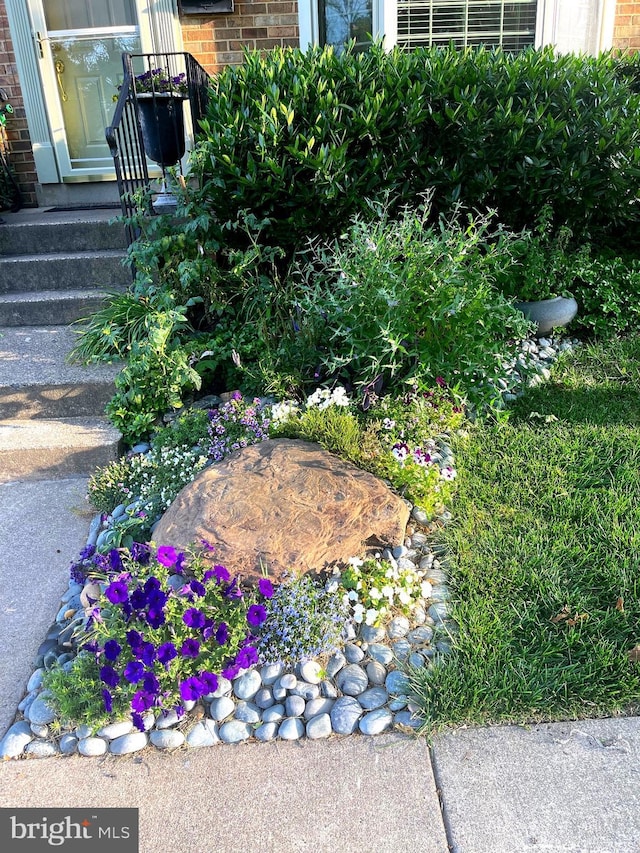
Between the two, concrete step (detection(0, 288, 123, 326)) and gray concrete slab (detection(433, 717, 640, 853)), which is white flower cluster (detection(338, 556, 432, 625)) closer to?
gray concrete slab (detection(433, 717, 640, 853))

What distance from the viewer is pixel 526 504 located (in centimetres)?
298

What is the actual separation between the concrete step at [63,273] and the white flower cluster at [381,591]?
330cm

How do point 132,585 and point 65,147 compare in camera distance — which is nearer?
point 132,585

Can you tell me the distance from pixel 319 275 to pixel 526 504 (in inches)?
69.1

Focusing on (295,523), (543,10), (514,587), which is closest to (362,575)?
(295,523)

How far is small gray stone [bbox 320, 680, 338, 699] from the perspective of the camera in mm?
2203

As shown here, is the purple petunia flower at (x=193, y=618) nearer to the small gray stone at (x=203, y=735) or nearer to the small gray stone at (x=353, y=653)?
the small gray stone at (x=203, y=735)

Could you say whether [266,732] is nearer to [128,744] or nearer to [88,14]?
[128,744]

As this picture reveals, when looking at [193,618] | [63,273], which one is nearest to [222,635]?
[193,618]

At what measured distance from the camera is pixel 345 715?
6.93 feet

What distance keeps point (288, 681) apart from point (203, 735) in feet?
1.00

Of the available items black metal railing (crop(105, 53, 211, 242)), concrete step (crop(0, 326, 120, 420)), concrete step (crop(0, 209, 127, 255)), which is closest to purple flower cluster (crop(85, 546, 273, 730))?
concrete step (crop(0, 326, 120, 420))

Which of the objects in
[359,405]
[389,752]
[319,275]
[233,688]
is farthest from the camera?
[319,275]

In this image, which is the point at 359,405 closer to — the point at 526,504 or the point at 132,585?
the point at 526,504
